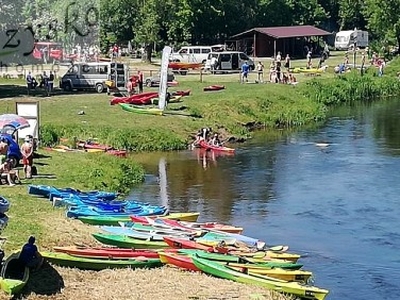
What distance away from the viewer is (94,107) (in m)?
45.7

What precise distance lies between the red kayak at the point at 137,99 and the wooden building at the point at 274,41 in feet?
122

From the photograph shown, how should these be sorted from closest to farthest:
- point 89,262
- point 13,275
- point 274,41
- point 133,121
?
point 13,275 → point 89,262 → point 133,121 → point 274,41

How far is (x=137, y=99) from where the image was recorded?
155 feet

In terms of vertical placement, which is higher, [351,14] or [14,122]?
[351,14]

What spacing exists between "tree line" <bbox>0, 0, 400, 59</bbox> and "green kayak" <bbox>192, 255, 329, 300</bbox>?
61.9m

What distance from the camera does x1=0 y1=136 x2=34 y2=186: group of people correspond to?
25656 millimetres

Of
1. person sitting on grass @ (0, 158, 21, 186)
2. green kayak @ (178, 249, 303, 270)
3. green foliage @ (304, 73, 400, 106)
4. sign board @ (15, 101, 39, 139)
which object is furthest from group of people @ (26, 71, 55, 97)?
green kayak @ (178, 249, 303, 270)

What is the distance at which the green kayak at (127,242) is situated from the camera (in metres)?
20.5

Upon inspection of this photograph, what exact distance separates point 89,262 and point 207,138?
22.9 metres

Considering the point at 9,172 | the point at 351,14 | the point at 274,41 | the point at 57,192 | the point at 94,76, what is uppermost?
→ the point at 351,14

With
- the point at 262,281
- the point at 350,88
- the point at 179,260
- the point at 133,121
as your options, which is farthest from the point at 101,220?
the point at 350,88

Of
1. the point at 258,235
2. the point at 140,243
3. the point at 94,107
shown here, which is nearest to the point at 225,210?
the point at 258,235

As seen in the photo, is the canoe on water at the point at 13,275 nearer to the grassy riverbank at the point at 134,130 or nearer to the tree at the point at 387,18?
the grassy riverbank at the point at 134,130

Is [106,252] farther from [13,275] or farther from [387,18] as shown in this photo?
[387,18]
